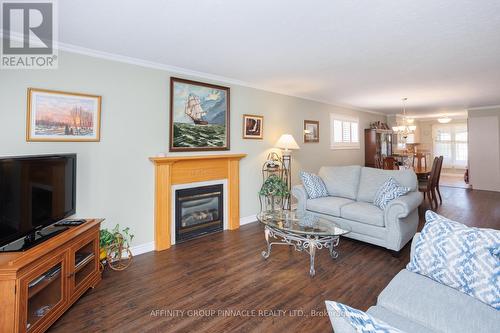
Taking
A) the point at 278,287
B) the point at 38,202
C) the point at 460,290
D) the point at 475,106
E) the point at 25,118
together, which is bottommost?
the point at 278,287

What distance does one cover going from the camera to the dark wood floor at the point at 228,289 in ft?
6.28

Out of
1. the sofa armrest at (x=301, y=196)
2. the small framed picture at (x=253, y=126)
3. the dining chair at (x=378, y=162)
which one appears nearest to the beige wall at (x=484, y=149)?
the dining chair at (x=378, y=162)

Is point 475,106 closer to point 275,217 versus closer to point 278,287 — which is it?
point 275,217

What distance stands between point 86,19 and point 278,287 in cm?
301

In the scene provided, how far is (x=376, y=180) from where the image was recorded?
3.82 meters

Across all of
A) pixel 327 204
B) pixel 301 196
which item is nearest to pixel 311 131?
pixel 301 196

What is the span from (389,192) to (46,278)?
12.0 ft

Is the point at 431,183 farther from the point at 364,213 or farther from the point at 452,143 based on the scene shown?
the point at 452,143

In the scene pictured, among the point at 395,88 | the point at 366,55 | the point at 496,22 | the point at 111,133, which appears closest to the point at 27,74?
the point at 111,133

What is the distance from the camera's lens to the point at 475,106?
700 centimetres

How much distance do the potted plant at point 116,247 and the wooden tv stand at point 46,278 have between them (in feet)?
0.94

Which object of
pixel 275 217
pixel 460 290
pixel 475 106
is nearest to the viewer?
pixel 460 290

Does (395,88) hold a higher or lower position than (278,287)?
higher

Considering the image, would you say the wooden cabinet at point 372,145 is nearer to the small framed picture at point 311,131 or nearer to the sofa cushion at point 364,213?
the small framed picture at point 311,131
